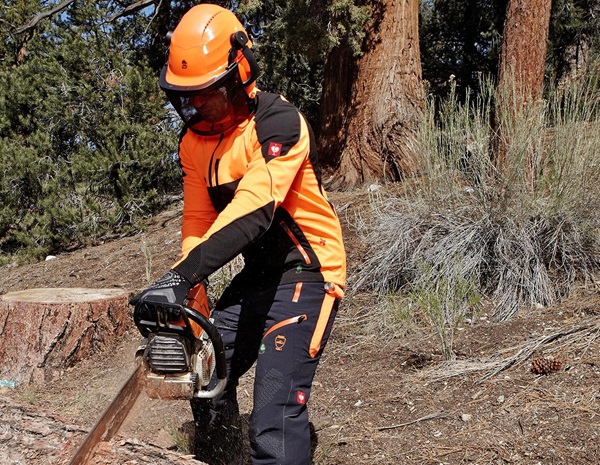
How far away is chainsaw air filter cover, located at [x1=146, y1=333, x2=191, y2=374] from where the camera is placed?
226 cm

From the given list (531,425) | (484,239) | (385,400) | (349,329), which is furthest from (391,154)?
(531,425)

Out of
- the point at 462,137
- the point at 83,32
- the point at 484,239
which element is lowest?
the point at 484,239

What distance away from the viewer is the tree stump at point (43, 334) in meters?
4.90

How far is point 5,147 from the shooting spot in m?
8.39

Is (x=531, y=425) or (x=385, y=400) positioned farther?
(x=385, y=400)

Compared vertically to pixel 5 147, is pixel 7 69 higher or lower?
higher

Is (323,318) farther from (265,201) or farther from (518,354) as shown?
(518,354)

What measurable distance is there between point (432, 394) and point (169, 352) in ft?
6.80

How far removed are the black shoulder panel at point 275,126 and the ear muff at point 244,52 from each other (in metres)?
0.10

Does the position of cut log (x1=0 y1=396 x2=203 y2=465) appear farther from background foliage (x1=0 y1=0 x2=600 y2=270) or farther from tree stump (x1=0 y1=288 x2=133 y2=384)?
background foliage (x1=0 y1=0 x2=600 y2=270)

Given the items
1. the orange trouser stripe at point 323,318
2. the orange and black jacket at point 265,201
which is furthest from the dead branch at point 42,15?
the orange trouser stripe at point 323,318

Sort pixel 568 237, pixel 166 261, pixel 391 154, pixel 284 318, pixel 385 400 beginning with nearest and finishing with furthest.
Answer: pixel 284 318 → pixel 385 400 → pixel 568 237 → pixel 166 261 → pixel 391 154

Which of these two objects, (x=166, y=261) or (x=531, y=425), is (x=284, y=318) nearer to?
(x=531, y=425)

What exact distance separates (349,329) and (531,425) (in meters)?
1.90
